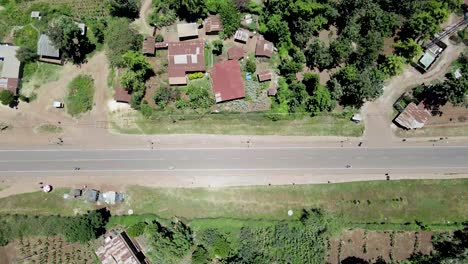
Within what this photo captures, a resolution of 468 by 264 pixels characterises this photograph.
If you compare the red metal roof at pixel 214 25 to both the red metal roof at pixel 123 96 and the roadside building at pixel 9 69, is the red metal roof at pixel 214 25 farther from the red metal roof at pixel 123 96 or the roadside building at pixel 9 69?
the roadside building at pixel 9 69

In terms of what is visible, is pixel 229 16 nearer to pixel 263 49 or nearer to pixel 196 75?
pixel 263 49

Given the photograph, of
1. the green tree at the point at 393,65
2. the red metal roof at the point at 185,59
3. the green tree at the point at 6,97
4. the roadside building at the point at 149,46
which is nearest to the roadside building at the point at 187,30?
the red metal roof at the point at 185,59

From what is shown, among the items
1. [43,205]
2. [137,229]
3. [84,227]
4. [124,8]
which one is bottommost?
[84,227]

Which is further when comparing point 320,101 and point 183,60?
point 183,60

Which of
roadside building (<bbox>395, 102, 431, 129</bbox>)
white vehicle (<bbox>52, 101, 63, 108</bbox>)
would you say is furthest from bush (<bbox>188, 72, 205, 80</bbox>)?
roadside building (<bbox>395, 102, 431, 129</bbox>)

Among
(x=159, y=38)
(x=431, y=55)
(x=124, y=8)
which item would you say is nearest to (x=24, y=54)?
(x=124, y=8)
